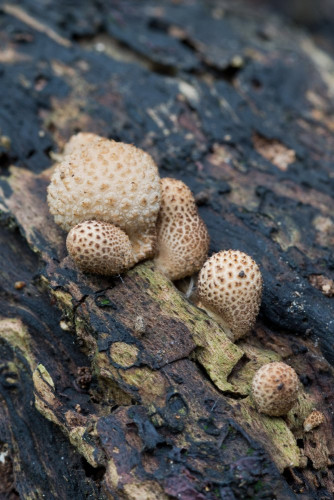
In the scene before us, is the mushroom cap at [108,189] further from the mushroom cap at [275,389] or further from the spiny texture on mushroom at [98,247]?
the mushroom cap at [275,389]

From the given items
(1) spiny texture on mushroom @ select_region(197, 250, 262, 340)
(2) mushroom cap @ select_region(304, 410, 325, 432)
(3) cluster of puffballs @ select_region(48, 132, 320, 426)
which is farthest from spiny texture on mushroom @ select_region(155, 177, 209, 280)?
(2) mushroom cap @ select_region(304, 410, 325, 432)

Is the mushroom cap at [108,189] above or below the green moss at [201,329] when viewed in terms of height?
above

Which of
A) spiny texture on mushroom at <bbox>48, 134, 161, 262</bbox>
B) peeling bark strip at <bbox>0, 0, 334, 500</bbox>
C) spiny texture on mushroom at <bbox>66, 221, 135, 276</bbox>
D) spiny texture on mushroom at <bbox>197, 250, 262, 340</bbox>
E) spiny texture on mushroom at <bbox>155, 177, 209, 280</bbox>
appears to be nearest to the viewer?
peeling bark strip at <bbox>0, 0, 334, 500</bbox>

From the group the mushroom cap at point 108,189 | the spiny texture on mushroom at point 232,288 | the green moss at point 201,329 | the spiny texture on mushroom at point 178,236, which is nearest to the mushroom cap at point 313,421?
the green moss at point 201,329

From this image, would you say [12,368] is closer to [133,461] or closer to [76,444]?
[76,444]

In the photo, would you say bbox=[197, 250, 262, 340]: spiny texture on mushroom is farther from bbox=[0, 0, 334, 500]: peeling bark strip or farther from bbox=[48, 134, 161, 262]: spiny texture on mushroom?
bbox=[48, 134, 161, 262]: spiny texture on mushroom

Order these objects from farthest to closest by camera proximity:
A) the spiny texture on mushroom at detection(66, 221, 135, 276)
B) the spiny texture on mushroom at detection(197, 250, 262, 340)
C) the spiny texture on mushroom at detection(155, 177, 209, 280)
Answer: the spiny texture on mushroom at detection(155, 177, 209, 280) → the spiny texture on mushroom at detection(197, 250, 262, 340) → the spiny texture on mushroom at detection(66, 221, 135, 276)

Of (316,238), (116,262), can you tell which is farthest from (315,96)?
(116,262)
